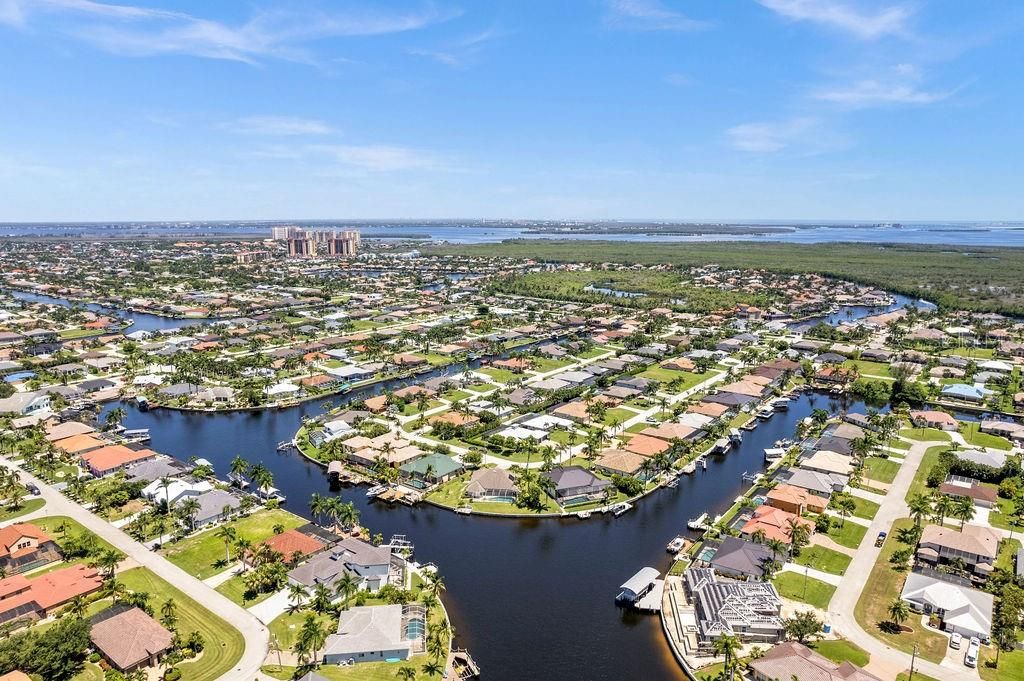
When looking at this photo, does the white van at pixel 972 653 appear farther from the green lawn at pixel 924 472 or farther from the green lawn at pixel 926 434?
the green lawn at pixel 926 434

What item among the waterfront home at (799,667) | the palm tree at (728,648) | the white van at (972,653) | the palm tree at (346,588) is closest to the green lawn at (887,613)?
the white van at (972,653)

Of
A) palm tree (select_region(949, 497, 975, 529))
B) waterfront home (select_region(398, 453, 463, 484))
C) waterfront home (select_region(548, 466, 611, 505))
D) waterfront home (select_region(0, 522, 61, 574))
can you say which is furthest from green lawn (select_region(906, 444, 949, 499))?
waterfront home (select_region(0, 522, 61, 574))

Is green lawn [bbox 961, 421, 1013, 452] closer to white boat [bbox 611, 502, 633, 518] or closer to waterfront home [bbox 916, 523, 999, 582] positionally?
waterfront home [bbox 916, 523, 999, 582]

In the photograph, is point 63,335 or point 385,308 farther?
point 385,308

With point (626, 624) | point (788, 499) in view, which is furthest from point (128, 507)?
point (788, 499)

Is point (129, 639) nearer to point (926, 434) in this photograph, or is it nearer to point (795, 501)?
point (795, 501)

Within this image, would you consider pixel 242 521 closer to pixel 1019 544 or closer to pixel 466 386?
pixel 466 386

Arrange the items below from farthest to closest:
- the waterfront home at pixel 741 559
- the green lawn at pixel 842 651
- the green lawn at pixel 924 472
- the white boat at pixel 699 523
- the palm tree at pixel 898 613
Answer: the green lawn at pixel 924 472
the white boat at pixel 699 523
the waterfront home at pixel 741 559
the palm tree at pixel 898 613
the green lawn at pixel 842 651
